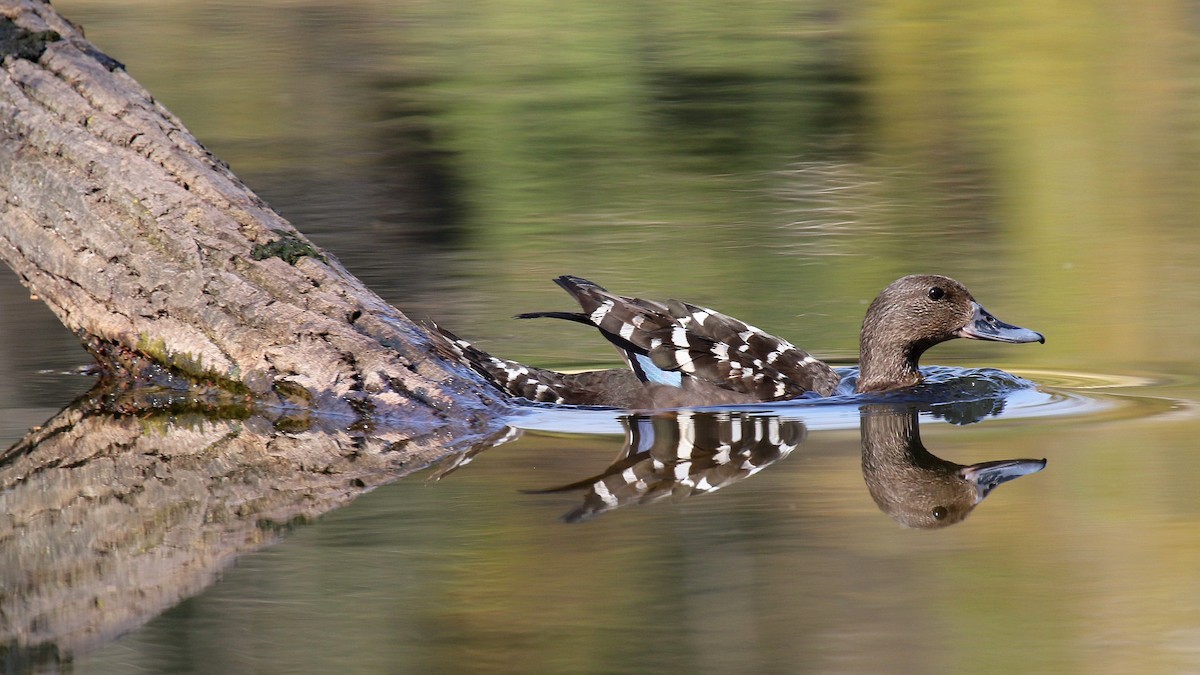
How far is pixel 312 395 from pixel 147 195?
1.30 meters

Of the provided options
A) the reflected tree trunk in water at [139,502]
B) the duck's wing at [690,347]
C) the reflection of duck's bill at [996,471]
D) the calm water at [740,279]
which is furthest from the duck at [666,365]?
the reflection of duck's bill at [996,471]

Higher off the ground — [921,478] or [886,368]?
[886,368]

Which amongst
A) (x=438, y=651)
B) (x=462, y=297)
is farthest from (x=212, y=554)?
(x=462, y=297)

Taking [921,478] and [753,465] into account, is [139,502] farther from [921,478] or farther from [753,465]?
[921,478]

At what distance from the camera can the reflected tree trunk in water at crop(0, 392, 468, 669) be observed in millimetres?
5129

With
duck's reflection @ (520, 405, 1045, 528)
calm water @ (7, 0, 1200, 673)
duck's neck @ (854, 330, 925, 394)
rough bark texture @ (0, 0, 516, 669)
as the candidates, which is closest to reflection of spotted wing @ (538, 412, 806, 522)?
duck's reflection @ (520, 405, 1045, 528)

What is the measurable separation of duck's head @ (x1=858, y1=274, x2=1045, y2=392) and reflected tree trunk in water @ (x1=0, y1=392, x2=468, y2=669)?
2.49m

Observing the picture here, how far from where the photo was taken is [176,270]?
315 inches

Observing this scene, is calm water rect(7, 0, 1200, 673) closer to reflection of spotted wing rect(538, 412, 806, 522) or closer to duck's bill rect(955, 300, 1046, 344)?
reflection of spotted wing rect(538, 412, 806, 522)

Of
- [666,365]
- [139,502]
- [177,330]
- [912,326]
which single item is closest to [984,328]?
[912,326]

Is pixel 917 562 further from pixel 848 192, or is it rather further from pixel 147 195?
pixel 848 192

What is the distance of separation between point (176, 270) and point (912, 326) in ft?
11.7

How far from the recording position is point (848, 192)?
48.9 ft

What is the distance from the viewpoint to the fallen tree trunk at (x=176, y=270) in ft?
25.5
